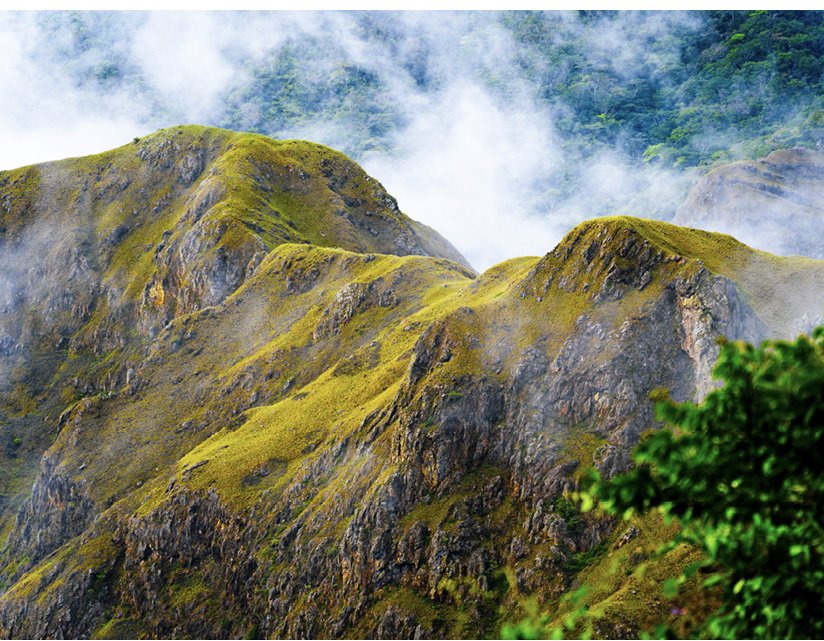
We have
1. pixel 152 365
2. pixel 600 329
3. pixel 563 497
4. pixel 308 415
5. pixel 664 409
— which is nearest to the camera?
pixel 664 409

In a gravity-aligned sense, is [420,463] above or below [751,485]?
above

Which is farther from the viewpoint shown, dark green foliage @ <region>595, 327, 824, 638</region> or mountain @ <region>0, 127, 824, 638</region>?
mountain @ <region>0, 127, 824, 638</region>

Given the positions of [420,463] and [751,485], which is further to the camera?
[420,463]

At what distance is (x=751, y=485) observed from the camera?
13.7 m

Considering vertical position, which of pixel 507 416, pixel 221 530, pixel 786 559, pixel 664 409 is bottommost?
pixel 221 530

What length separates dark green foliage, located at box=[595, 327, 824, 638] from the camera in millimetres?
13422

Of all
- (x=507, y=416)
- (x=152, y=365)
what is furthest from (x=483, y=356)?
(x=152, y=365)

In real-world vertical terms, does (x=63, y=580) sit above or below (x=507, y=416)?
below

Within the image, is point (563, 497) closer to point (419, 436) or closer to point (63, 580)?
point (419, 436)

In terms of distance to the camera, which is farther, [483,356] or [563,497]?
[483,356]

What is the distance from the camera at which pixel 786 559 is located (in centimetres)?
1405

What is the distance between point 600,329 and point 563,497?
17.8 m

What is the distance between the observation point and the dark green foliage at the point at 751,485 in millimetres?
13422

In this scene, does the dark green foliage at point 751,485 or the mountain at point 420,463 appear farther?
the mountain at point 420,463
